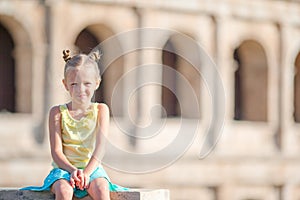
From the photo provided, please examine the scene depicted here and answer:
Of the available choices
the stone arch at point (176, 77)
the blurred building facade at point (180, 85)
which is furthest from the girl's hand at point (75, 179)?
the stone arch at point (176, 77)

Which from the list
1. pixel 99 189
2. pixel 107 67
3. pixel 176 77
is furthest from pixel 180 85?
pixel 99 189

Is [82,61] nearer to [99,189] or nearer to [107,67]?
[99,189]

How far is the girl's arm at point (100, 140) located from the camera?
7.45 metres

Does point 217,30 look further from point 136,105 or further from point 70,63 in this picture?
point 70,63

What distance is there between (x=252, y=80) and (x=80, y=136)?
19.2m

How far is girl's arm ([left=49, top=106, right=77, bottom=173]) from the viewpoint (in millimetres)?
7492

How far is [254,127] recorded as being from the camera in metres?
26.2

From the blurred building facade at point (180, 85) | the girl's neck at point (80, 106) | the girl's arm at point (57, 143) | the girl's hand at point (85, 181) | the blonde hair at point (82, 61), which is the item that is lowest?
the girl's hand at point (85, 181)

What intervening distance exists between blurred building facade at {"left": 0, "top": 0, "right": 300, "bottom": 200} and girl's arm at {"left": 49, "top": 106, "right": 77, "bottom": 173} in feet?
47.2

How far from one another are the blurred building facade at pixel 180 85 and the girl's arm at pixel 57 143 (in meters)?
14.4

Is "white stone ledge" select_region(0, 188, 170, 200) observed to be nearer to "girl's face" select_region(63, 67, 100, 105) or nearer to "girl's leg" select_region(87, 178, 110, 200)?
"girl's leg" select_region(87, 178, 110, 200)

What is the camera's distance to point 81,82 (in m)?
7.52

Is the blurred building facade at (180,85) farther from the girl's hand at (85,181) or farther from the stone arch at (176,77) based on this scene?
the girl's hand at (85,181)

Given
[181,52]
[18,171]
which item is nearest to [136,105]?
[181,52]
